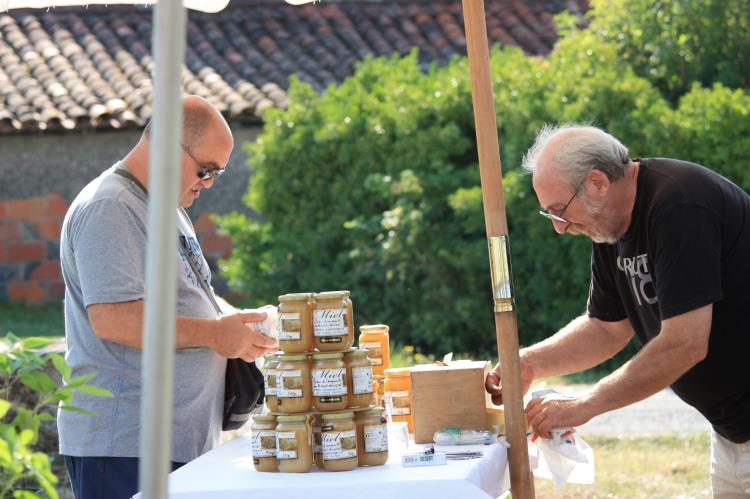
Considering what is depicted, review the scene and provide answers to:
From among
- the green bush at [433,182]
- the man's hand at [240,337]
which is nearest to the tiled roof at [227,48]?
the green bush at [433,182]

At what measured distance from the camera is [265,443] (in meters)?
3.23

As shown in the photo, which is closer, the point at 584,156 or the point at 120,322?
the point at 120,322

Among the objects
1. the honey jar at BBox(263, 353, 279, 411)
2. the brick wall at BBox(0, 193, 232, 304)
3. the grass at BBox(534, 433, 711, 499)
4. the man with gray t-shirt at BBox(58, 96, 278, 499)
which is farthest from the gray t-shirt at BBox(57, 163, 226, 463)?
the brick wall at BBox(0, 193, 232, 304)

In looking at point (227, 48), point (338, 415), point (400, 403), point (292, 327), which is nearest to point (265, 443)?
point (338, 415)

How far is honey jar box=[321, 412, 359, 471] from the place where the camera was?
3166 millimetres

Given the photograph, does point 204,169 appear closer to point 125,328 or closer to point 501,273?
point 125,328

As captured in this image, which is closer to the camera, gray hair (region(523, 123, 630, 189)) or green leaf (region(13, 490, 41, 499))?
green leaf (region(13, 490, 41, 499))

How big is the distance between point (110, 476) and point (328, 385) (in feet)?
2.59

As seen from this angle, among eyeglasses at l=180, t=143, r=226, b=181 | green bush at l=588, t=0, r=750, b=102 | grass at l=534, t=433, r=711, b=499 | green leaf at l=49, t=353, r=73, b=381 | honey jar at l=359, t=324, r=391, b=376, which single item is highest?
green bush at l=588, t=0, r=750, b=102

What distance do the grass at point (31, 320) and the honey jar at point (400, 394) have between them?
8725mm

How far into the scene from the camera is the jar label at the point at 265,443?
3.22m

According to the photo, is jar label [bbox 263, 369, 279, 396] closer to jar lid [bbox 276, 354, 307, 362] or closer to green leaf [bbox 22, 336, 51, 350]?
jar lid [bbox 276, 354, 307, 362]

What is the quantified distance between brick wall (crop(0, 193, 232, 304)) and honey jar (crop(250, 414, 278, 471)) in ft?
40.2

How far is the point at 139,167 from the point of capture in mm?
3668
